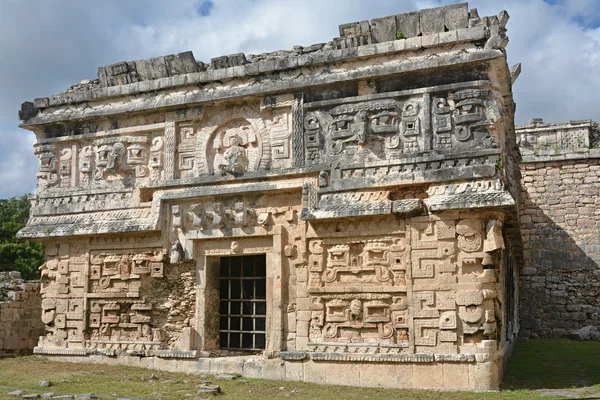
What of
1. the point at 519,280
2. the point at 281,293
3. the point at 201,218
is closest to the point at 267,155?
the point at 201,218

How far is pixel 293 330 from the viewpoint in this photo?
9344mm

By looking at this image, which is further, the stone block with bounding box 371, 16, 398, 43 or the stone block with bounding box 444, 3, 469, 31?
the stone block with bounding box 371, 16, 398, 43

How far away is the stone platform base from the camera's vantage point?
817 centimetres

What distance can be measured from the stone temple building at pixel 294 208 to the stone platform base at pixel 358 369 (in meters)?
0.02

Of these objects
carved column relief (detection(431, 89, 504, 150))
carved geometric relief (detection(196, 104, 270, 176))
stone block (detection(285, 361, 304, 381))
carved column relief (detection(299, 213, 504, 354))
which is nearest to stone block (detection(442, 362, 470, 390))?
carved column relief (detection(299, 213, 504, 354))

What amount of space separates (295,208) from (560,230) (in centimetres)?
917

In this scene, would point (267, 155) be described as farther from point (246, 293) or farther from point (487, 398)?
point (487, 398)

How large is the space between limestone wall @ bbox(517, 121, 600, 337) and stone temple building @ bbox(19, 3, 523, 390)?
499 centimetres

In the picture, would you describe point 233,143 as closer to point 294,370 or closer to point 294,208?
point 294,208

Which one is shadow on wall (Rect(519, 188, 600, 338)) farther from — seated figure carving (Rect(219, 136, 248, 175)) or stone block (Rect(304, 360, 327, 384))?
seated figure carving (Rect(219, 136, 248, 175))

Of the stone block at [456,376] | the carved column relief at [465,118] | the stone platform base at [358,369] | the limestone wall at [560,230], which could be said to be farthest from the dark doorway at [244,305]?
the limestone wall at [560,230]

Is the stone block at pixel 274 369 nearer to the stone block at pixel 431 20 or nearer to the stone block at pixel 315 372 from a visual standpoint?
the stone block at pixel 315 372

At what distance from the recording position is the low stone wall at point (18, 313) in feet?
40.3

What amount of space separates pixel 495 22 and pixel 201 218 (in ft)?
17.0
